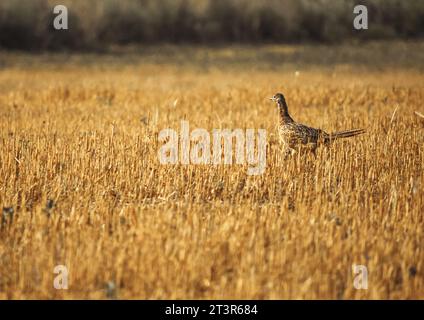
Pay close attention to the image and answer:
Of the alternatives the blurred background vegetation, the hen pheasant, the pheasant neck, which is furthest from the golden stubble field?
the blurred background vegetation

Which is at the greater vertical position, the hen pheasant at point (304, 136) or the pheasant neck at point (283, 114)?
the pheasant neck at point (283, 114)

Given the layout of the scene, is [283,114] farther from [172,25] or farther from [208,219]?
[172,25]

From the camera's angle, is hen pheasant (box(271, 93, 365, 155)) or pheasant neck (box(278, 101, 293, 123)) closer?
hen pheasant (box(271, 93, 365, 155))

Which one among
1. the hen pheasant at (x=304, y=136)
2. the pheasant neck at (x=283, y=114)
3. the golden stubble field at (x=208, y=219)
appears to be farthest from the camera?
the pheasant neck at (x=283, y=114)

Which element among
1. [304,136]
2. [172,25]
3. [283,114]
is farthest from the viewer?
[172,25]

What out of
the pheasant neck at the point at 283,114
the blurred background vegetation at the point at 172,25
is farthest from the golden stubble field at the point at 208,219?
the blurred background vegetation at the point at 172,25

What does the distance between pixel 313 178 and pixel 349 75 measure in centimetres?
2021

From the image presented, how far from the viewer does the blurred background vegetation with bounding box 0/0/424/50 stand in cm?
3609

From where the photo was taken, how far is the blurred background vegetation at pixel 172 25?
36.1 meters

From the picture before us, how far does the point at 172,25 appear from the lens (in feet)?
132

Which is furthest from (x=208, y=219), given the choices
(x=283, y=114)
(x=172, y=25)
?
(x=172, y=25)

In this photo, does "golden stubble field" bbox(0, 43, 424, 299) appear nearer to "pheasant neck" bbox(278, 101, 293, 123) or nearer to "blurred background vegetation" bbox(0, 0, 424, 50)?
"pheasant neck" bbox(278, 101, 293, 123)

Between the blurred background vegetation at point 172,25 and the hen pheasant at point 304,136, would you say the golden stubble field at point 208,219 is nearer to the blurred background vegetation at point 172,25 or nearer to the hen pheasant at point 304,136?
the hen pheasant at point 304,136

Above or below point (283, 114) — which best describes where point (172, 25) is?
above
